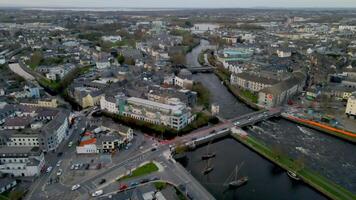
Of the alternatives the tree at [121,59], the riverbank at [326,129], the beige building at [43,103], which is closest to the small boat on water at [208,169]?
the riverbank at [326,129]

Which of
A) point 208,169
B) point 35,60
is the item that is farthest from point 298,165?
point 35,60

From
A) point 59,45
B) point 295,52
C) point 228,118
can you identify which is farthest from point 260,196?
point 59,45

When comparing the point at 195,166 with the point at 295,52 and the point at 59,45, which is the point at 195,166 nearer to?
Result: the point at 295,52

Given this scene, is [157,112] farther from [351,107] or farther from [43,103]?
[351,107]

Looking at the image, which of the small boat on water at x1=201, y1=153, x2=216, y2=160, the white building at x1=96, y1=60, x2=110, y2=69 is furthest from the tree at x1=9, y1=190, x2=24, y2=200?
the white building at x1=96, y1=60, x2=110, y2=69

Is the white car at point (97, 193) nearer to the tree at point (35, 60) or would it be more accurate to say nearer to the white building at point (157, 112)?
the white building at point (157, 112)
